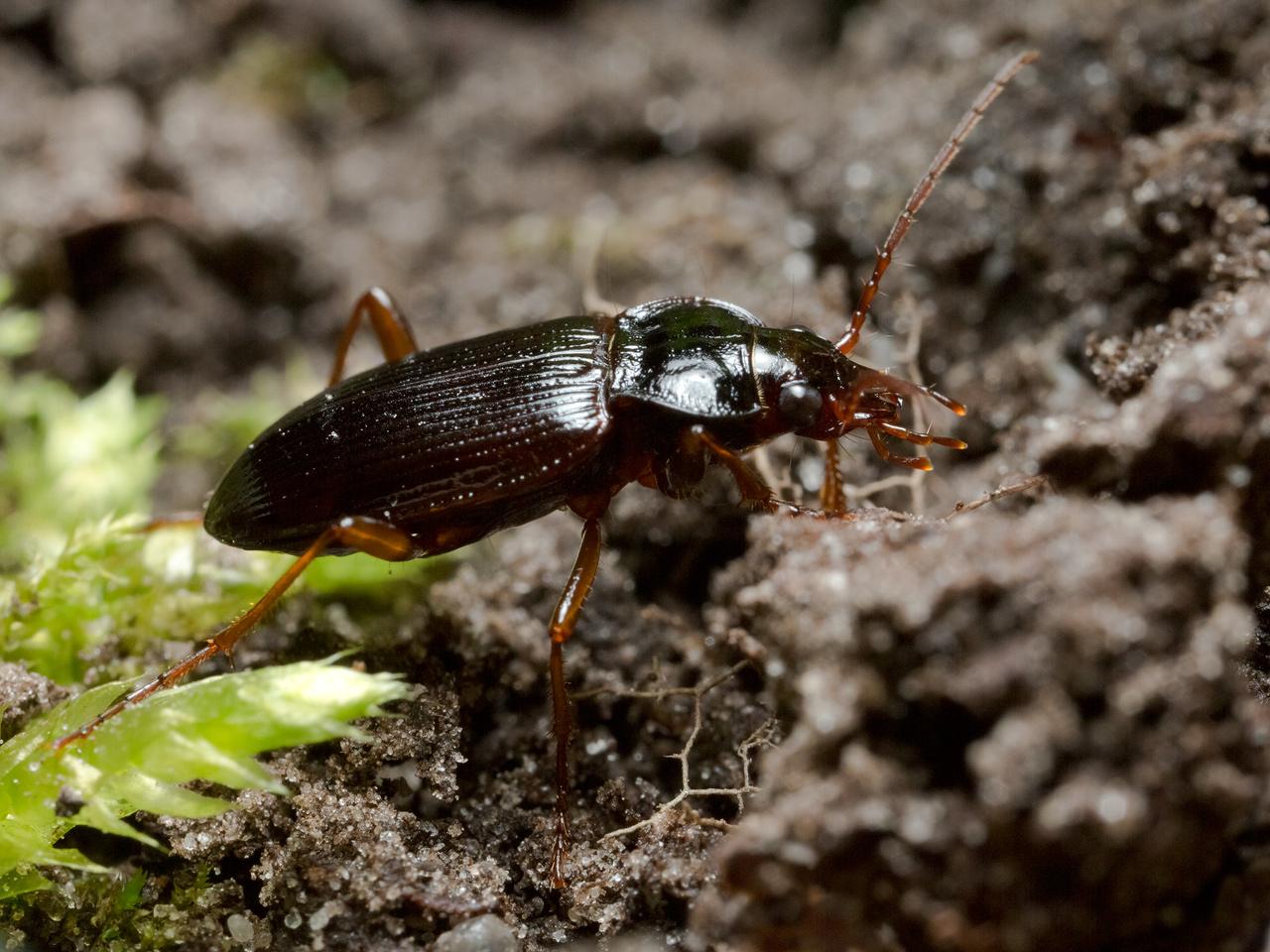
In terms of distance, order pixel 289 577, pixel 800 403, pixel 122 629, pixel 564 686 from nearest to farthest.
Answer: pixel 564 686, pixel 289 577, pixel 800 403, pixel 122 629

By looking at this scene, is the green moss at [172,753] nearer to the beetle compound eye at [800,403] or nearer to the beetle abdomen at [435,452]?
the beetle abdomen at [435,452]

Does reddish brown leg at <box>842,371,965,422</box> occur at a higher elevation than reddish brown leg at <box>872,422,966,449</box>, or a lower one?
higher

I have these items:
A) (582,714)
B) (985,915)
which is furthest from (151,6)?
(985,915)

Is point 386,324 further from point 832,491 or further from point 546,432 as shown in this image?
point 832,491

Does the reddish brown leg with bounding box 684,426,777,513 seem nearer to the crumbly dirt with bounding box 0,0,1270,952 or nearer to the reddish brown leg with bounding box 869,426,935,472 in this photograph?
the crumbly dirt with bounding box 0,0,1270,952

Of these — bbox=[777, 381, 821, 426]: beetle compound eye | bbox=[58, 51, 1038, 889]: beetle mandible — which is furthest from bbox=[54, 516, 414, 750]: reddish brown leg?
bbox=[777, 381, 821, 426]: beetle compound eye

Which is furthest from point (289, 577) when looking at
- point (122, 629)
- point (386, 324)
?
point (386, 324)

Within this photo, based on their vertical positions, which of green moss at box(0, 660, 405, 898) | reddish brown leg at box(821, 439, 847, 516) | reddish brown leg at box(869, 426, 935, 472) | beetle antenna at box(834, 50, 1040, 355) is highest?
beetle antenna at box(834, 50, 1040, 355)
